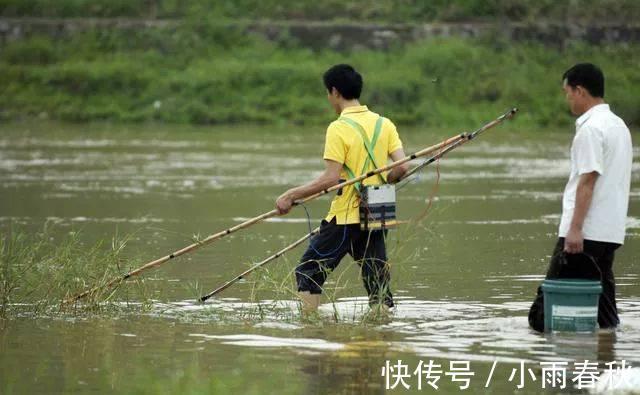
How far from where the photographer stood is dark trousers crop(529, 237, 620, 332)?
878 centimetres

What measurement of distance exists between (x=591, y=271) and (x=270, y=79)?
2721 centimetres

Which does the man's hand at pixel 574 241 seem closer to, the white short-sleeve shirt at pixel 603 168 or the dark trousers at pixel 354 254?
the white short-sleeve shirt at pixel 603 168

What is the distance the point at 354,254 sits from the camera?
9531 mm

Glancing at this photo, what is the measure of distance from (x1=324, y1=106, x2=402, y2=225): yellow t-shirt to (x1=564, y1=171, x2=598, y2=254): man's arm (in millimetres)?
1313

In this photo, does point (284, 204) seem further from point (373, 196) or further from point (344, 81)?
point (344, 81)

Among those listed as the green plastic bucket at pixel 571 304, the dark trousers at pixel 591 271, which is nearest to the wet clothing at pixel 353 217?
the dark trousers at pixel 591 271

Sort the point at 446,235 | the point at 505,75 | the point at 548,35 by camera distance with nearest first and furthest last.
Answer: the point at 446,235 → the point at 505,75 → the point at 548,35

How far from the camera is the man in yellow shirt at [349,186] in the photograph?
9.25 metres

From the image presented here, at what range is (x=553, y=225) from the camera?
15.6 metres

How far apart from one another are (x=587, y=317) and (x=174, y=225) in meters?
7.41

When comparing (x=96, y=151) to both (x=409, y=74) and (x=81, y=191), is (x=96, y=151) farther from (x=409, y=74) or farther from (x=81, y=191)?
(x=409, y=74)

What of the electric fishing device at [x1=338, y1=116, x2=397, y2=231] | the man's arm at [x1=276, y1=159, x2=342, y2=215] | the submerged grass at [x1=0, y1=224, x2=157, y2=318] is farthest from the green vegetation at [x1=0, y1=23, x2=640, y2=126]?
the man's arm at [x1=276, y1=159, x2=342, y2=215]

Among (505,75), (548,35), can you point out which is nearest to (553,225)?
(505,75)

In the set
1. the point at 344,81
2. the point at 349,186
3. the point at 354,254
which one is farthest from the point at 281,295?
the point at 344,81
